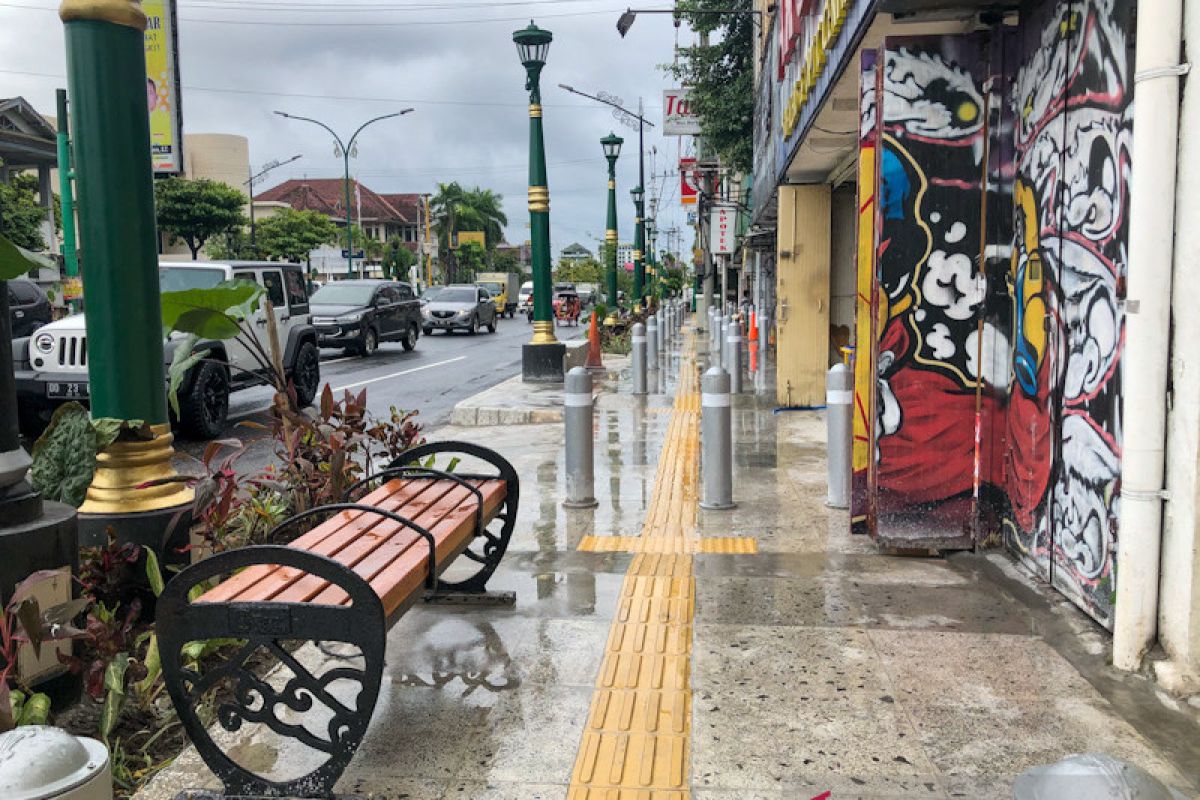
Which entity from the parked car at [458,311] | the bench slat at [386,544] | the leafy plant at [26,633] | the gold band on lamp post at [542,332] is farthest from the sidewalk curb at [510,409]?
the parked car at [458,311]

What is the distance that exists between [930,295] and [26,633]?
4708mm

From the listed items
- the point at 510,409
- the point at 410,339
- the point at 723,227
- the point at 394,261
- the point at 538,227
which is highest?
the point at 394,261

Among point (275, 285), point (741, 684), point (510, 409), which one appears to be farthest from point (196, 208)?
point (741, 684)

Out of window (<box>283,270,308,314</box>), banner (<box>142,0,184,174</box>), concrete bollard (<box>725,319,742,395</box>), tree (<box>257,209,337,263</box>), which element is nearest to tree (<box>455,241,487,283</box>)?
tree (<box>257,209,337,263</box>)

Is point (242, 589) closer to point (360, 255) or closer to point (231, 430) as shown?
point (231, 430)

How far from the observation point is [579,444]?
754cm

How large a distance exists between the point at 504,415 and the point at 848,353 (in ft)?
13.0

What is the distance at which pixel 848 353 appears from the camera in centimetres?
1160

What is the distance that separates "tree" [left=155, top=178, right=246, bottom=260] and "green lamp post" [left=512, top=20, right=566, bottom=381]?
Result: 3908 centimetres

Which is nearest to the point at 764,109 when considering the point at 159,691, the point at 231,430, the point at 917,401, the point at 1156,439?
the point at 231,430

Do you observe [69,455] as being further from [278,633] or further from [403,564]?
[278,633]

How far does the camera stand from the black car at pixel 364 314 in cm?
2302

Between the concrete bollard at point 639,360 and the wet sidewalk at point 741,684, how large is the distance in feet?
26.3

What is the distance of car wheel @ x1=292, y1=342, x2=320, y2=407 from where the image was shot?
15.1 meters
